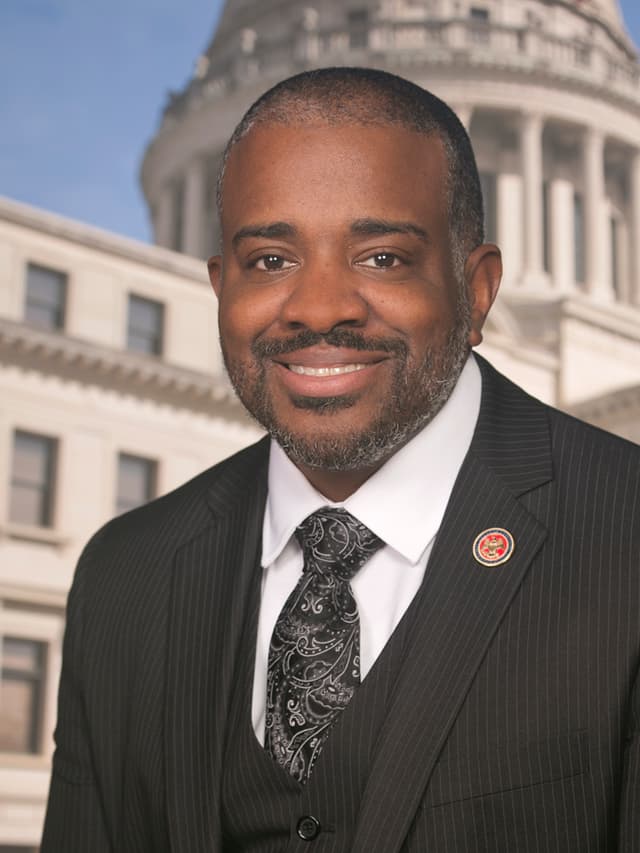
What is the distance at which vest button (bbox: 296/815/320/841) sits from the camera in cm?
264

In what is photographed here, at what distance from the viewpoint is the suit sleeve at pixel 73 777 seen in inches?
125

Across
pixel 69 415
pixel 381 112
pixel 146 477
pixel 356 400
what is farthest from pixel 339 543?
pixel 146 477

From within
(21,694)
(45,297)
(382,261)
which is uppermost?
(45,297)

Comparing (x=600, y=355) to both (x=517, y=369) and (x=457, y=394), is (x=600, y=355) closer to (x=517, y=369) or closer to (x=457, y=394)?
(x=517, y=369)

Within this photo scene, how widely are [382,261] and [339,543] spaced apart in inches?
23.8

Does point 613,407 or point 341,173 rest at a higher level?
point 613,407

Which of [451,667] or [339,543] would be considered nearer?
[451,667]

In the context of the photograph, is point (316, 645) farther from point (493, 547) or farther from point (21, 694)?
point (21, 694)

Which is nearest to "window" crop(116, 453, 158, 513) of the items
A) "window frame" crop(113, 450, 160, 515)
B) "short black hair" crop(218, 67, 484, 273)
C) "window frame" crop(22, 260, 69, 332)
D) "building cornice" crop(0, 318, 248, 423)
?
"window frame" crop(113, 450, 160, 515)

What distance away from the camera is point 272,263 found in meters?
2.84

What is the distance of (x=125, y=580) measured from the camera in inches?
129

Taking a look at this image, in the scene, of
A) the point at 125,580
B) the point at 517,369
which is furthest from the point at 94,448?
the point at 125,580

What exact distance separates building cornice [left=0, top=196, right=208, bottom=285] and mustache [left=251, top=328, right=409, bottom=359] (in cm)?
2938

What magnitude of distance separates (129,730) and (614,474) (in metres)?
1.21
